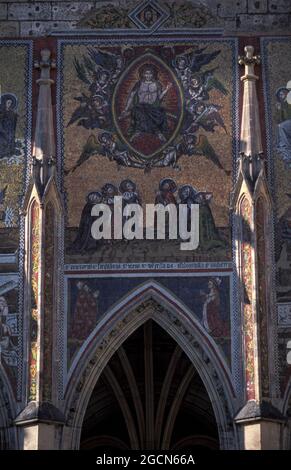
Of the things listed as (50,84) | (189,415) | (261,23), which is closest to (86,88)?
(50,84)

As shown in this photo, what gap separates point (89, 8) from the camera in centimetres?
3256

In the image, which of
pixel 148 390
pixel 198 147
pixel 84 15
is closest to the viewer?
pixel 198 147

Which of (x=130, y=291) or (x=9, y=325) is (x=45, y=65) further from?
(x=9, y=325)

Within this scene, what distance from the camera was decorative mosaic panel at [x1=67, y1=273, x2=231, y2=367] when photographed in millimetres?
30859

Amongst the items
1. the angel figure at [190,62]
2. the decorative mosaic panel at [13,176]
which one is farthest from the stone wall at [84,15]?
the angel figure at [190,62]

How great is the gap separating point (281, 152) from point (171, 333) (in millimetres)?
3895

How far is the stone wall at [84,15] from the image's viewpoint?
32.4 meters

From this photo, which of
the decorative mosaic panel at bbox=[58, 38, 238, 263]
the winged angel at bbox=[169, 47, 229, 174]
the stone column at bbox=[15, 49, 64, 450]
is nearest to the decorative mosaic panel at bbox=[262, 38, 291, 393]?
the decorative mosaic panel at bbox=[58, 38, 238, 263]

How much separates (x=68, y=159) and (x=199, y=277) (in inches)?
129

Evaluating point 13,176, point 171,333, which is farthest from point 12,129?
point 171,333

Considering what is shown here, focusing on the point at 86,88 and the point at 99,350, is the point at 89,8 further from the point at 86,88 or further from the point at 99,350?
the point at 99,350

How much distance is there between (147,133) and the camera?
32000 mm

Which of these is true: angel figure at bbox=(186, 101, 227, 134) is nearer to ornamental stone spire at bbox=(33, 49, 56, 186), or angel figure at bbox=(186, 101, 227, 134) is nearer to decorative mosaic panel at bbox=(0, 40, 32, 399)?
ornamental stone spire at bbox=(33, 49, 56, 186)

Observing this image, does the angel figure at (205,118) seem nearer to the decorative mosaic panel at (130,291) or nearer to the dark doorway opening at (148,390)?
the decorative mosaic panel at (130,291)
